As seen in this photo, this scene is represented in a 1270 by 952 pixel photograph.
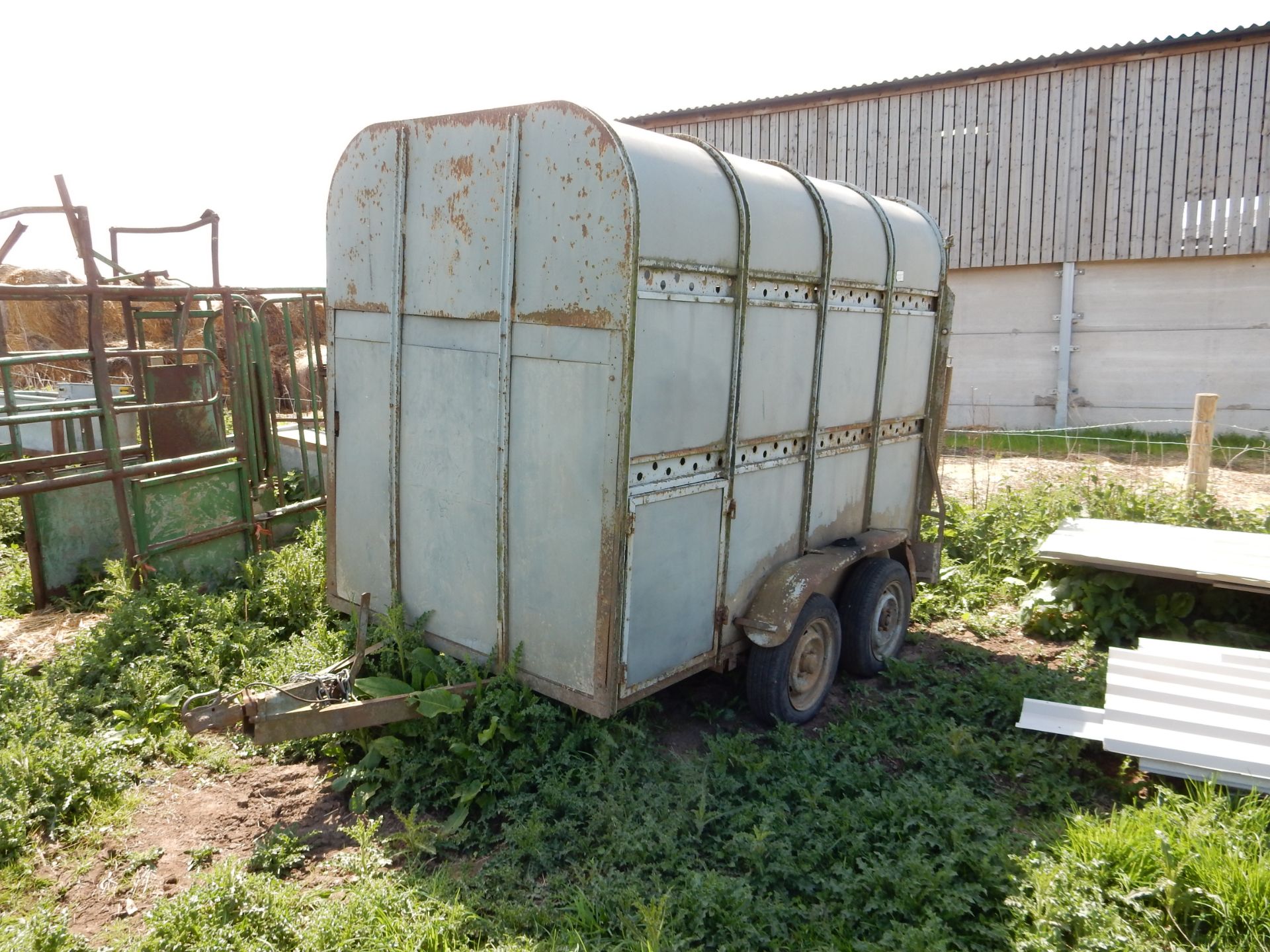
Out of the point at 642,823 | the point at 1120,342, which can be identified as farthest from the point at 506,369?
the point at 1120,342

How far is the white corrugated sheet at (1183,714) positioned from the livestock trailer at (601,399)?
142 cm

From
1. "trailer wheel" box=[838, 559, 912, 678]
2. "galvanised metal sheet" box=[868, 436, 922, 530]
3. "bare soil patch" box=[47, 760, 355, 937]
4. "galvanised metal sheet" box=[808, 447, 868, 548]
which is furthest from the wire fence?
"bare soil patch" box=[47, 760, 355, 937]

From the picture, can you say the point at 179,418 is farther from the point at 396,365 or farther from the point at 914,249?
the point at 914,249

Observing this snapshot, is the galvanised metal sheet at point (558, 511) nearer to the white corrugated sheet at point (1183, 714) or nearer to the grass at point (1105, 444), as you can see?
the white corrugated sheet at point (1183, 714)

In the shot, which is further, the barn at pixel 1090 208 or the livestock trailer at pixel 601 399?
the barn at pixel 1090 208

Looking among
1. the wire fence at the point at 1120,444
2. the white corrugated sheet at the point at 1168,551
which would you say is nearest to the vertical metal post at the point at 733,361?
the white corrugated sheet at the point at 1168,551

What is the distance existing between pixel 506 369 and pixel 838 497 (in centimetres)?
252

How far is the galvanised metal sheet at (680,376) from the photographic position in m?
4.22

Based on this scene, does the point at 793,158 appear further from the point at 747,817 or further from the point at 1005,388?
the point at 747,817

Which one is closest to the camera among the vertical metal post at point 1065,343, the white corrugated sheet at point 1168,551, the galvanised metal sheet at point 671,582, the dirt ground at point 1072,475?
the galvanised metal sheet at point 671,582

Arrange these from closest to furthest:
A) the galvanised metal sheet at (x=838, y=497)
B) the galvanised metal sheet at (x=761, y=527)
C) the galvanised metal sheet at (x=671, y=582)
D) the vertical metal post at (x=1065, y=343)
→ the galvanised metal sheet at (x=671, y=582) → the galvanised metal sheet at (x=761, y=527) → the galvanised metal sheet at (x=838, y=497) → the vertical metal post at (x=1065, y=343)

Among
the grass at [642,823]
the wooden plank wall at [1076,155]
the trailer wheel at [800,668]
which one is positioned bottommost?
the grass at [642,823]

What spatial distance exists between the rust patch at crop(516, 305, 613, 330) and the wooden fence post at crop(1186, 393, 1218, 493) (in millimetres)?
7332

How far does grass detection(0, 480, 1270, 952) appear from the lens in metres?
3.50
